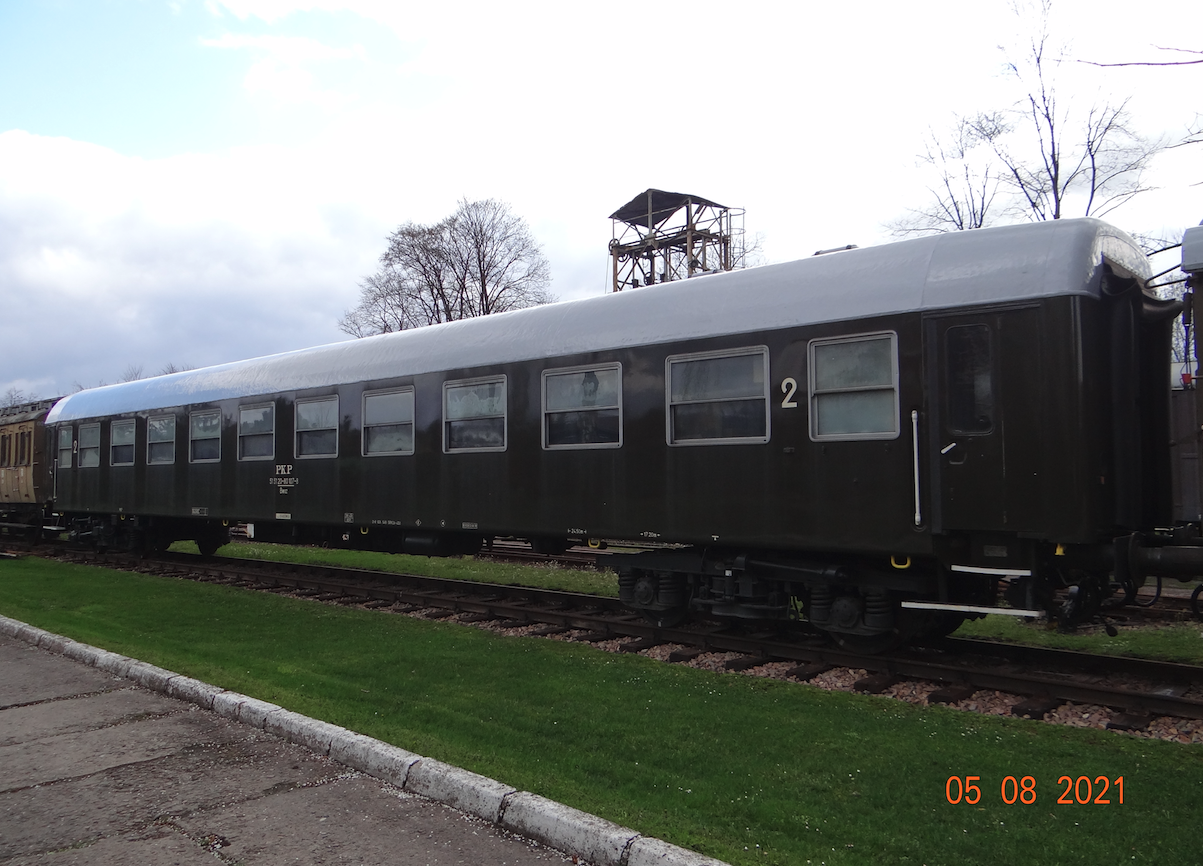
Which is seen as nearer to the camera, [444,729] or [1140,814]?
[1140,814]

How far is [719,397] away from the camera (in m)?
7.94

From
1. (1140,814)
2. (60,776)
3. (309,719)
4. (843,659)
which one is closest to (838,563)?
(843,659)

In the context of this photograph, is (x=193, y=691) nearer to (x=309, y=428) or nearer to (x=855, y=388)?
(x=855, y=388)

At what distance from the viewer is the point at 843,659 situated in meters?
7.41

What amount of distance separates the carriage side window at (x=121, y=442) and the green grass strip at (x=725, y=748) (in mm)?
8713

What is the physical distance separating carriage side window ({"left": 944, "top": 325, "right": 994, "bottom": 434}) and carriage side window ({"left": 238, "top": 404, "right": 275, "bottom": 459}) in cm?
1021

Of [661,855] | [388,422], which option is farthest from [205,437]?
[661,855]

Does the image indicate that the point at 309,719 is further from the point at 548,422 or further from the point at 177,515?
the point at 177,515

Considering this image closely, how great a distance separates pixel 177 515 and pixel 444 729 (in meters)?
11.8

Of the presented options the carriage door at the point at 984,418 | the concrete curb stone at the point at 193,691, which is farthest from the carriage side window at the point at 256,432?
the carriage door at the point at 984,418

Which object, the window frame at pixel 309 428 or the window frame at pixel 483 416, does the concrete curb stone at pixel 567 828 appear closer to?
the window frame at pixel 483 416

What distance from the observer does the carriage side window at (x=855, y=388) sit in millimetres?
6879

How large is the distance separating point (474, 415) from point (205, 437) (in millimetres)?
6900

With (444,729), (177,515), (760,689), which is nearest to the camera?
(444,729)
